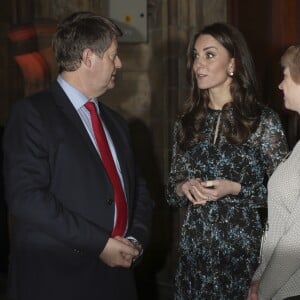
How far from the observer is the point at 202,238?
10.6 ft

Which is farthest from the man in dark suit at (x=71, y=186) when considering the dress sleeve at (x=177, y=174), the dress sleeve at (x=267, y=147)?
the dress sleeve at (x=267, y=147)

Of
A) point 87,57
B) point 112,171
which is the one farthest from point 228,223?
point 87,57

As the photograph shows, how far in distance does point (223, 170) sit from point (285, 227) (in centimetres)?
78

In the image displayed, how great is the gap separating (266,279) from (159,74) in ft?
10.4

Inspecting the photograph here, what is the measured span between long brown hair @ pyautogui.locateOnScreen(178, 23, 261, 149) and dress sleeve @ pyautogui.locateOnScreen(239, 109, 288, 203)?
0.06m

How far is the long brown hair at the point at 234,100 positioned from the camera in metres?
3.32

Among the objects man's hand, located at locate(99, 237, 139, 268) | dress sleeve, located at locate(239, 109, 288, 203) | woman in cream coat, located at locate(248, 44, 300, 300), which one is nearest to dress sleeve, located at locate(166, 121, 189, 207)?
dress sleeve, located at locate(239, 109, 288, 203)

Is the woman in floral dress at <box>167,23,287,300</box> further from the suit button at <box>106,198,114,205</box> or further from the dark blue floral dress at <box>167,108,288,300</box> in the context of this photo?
the suit button at <box>106,198,114,205</box>

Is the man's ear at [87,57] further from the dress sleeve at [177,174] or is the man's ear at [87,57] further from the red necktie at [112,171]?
the dress sleeve at [177,174]

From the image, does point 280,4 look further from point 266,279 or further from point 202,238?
point 266,279

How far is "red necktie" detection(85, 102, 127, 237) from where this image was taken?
278cm

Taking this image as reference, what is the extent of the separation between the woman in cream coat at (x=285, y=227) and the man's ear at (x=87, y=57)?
2.50 ft

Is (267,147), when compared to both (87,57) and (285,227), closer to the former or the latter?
(285,227)

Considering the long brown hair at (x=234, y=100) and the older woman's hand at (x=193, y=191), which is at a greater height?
the long brown hair at (x=234, y=100)
